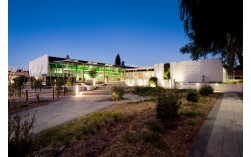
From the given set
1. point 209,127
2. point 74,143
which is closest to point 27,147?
point 74,143

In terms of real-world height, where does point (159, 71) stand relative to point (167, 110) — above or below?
above

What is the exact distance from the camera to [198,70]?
21484 mm

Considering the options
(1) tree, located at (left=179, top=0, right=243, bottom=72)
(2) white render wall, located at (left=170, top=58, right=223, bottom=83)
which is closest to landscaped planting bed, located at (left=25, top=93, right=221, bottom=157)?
(1) tree, located at (left=179, top=0, right=243, bottom=72)

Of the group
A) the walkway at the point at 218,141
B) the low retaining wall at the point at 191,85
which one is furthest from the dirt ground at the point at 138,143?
the low retaining wall at the point at 191,85

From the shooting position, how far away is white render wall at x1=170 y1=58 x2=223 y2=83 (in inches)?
777

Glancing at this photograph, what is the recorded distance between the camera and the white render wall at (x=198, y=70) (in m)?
19.7

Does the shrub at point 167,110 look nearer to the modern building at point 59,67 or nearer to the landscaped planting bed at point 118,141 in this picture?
the landscaped planting bed at point 118,141

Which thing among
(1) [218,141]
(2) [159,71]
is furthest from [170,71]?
(1) [218,141]

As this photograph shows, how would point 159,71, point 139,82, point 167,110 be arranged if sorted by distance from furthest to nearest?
point 159,71 < point 139,82 < point 167,110

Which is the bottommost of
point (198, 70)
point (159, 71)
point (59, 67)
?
point (198, 70)

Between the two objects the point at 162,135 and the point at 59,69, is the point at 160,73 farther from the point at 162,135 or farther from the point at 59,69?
the point at 162,135

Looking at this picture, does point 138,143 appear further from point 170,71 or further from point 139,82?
point 170,71

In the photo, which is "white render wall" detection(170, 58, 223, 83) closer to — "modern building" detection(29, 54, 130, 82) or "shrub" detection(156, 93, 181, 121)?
"modern building" detection(29, 54, 130, 82)
